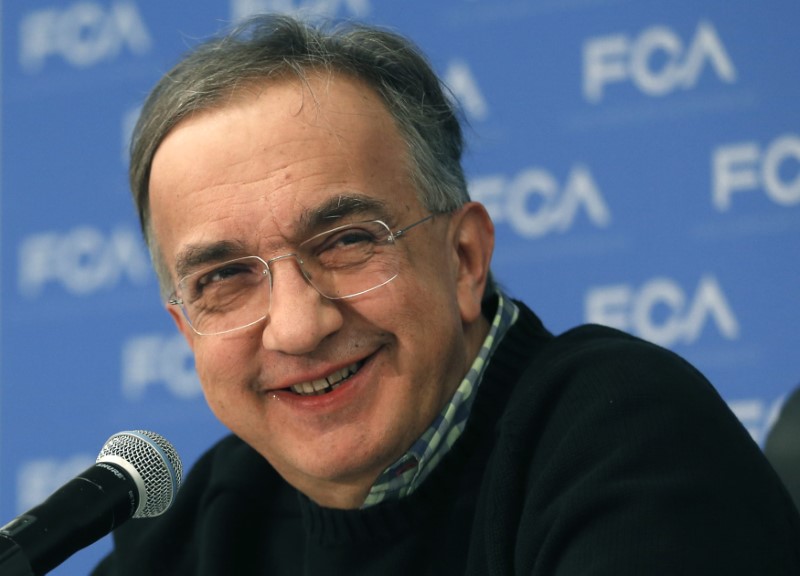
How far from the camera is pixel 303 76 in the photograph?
5.84ft

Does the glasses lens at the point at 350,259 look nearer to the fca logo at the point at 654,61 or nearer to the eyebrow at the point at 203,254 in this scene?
the eyebrow at the point at 203,254

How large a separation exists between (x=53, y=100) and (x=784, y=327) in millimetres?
2297

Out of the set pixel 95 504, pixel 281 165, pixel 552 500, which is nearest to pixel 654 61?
pixel 281 165

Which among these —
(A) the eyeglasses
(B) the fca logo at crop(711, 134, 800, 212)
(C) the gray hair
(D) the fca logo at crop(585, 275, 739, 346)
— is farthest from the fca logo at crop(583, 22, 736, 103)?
(A) the eyeglasses

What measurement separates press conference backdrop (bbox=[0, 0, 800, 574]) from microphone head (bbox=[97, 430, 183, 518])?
3.13ft

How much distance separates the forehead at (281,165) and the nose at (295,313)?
0.05 meters

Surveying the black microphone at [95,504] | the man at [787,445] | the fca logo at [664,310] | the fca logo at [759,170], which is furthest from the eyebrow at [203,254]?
the fca logo at [759,170]

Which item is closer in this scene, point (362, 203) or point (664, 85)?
point (362, 203)

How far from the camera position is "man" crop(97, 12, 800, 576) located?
5.07ft

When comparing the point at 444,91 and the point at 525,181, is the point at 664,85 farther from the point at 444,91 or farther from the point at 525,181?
the point at 444,91

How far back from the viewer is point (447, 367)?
5.84ft

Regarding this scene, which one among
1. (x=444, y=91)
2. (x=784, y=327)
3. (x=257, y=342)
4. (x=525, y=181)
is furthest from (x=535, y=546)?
(x=525, y=181)

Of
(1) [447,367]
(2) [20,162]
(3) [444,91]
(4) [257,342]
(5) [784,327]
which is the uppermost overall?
(2) [20,162]

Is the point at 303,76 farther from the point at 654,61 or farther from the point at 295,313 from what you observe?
the point at 654,61
